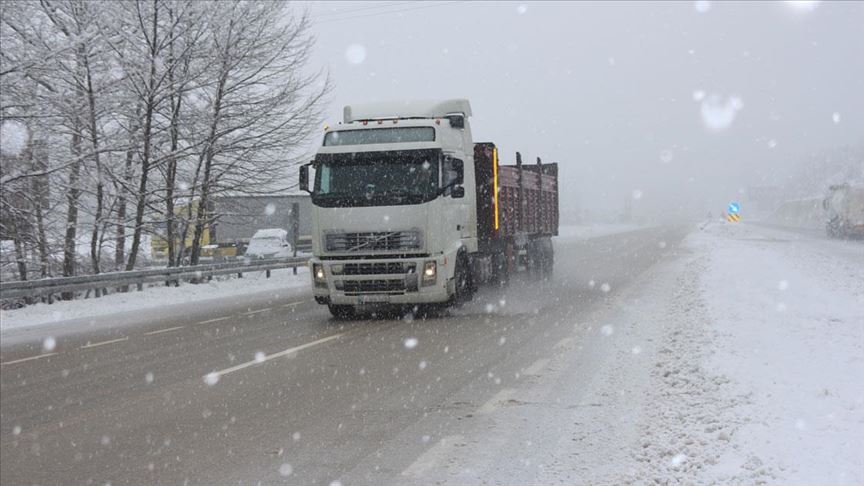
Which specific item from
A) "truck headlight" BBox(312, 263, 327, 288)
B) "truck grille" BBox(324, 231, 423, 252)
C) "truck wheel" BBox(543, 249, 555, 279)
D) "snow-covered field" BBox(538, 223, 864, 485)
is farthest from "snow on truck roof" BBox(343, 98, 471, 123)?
"truck wheel" BBox(543, 249, 555, 279)

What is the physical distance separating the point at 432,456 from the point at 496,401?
1605 mm

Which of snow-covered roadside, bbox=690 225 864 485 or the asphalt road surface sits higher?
snow-covered roadside, bbox=690 225 864 485

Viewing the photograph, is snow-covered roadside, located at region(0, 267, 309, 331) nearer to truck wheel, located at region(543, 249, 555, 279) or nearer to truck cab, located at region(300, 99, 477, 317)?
truck cab, located at region(300, 99, 477, 317)

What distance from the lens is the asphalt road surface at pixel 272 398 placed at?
189 inches

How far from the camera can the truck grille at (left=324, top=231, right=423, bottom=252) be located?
38.5 ft

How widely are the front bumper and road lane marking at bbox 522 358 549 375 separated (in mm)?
3873

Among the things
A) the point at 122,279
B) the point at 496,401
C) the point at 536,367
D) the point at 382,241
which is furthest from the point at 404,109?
the point at 122,279

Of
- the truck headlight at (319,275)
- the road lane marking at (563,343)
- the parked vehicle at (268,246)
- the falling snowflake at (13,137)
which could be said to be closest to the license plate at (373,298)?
the truck headlight at (319,275)

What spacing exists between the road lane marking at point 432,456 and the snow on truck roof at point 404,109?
9063 mm

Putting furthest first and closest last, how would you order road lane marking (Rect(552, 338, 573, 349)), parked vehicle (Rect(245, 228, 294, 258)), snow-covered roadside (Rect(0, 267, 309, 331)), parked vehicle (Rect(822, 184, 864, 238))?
parked vehicle (Rect(822, 184, 864, 238)), parked vehicle (Rect(245, 228, 294, 258)), snow-covered roadside (Rect(0, 267, 309, 331)), road lane marking (Rect(552, 338, 573, 349))

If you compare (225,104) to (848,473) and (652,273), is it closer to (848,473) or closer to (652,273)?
(652,273)

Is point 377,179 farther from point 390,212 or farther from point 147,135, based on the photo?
point 147,135

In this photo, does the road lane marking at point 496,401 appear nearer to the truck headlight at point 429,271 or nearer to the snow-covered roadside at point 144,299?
the truck headlight at point 429,271

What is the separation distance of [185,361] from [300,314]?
5182 millimetres
